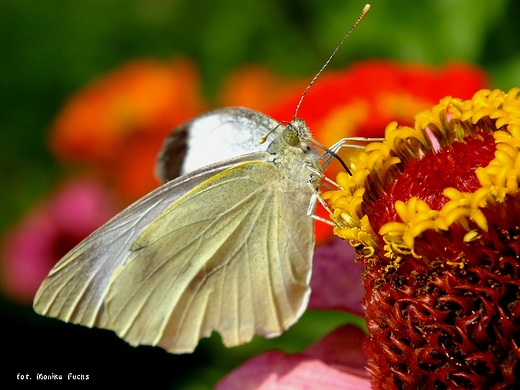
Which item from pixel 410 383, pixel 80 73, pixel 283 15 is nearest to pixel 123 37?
pixel 80 73

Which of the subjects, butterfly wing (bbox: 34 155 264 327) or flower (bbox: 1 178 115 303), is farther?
flower (bbox: 1 178 115 303)

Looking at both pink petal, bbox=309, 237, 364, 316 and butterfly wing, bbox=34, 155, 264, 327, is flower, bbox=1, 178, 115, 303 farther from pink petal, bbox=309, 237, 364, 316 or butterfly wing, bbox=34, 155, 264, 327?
pink petal, bbox=309, 237, 364, 316

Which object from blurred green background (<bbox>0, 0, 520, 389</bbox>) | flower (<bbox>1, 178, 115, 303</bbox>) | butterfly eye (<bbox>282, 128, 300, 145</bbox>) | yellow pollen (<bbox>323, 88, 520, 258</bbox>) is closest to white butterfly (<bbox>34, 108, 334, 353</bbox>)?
butterfly eye (<bbox>282, 128, 300, 145</bbox>)

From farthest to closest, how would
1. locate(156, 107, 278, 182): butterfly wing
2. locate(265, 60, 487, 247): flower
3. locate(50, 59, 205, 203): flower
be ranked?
locate(50, 59, 205, 203): flower
locate(265, 60, 487, 247): flower
locate(156, 107, 278, 182): butterfly wing

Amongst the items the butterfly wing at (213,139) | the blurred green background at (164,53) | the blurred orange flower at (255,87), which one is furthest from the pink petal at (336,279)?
the blurred orange flower at (255,87)

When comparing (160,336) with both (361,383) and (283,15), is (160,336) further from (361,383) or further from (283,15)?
(283,15)

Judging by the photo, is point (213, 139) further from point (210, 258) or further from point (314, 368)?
point (314, 368)
